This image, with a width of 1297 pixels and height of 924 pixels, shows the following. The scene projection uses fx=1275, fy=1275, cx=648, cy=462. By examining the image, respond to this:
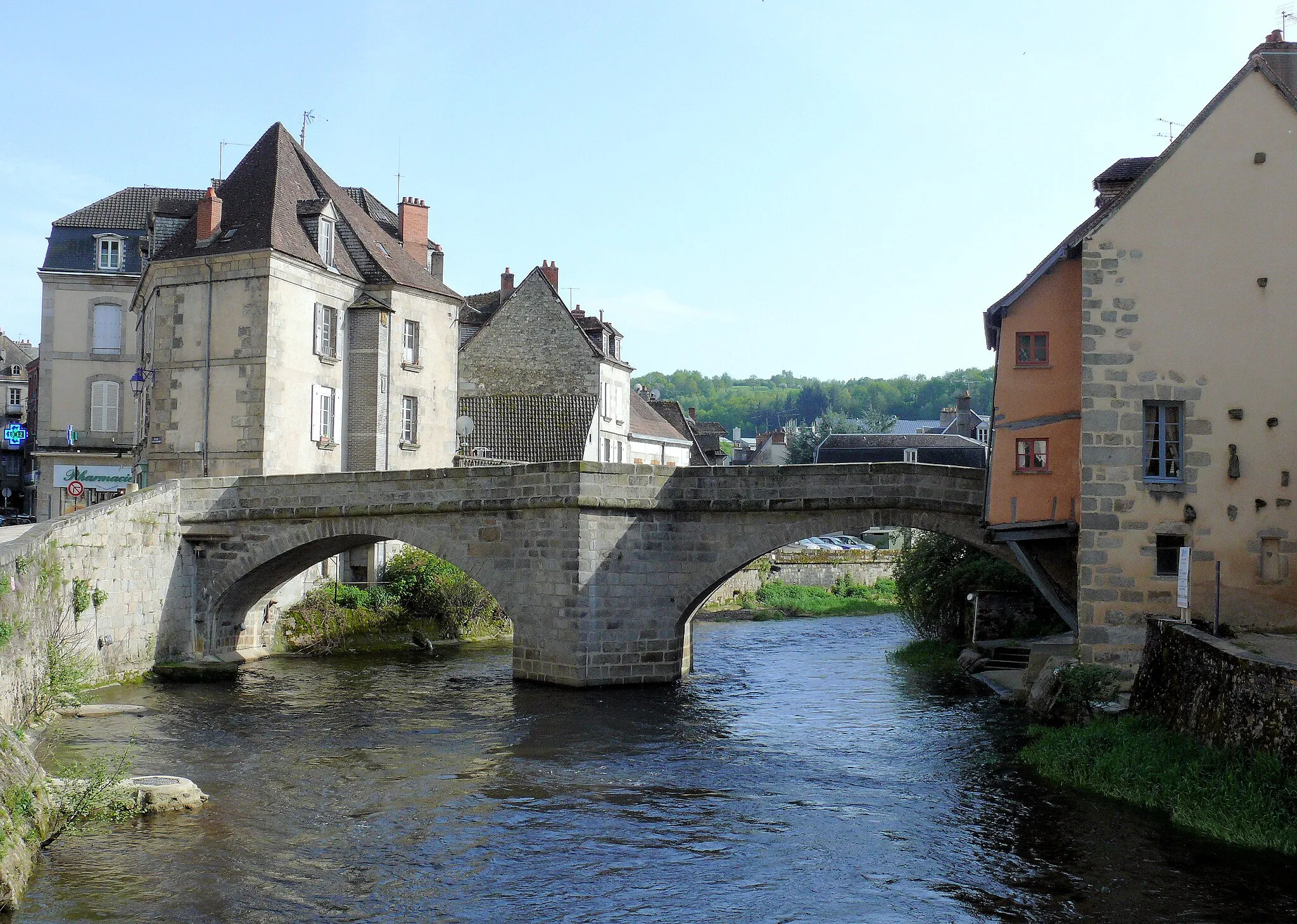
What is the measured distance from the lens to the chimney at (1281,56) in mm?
18781

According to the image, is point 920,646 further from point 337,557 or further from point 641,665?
point 337,557

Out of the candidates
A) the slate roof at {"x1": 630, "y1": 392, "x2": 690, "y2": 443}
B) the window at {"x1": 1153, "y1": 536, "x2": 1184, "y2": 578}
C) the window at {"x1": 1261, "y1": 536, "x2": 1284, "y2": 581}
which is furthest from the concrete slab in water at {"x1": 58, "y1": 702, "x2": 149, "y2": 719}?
the slate roof at {"x1": 630, "y1": 392, "x2": 690, "y2": 443}

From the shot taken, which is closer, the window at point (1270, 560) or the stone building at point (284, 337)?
the window at point (1270, 560)

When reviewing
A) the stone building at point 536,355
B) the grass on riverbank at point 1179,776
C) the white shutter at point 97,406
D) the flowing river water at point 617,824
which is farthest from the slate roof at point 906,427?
the grass on riverbank at point 1179,776

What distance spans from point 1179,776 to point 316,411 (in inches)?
828

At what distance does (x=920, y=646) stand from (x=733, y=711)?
30.0 feet

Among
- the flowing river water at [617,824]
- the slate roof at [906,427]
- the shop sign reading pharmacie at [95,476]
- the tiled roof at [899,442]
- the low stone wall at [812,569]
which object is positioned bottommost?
the flowing river water at [617,824]

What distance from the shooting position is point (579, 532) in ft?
72.1

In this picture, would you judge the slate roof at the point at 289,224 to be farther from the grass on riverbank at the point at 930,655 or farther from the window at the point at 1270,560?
the window at the point at 1270,560

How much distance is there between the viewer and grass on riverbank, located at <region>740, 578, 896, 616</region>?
39.9m

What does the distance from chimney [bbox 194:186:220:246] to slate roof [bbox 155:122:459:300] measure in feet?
0.51

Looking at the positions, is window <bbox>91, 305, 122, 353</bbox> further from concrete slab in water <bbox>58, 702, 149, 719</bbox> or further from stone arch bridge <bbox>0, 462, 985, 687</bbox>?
concrete slab in water <bbox>58, 702, 149, 719</bbox>

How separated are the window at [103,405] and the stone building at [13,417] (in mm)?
26006

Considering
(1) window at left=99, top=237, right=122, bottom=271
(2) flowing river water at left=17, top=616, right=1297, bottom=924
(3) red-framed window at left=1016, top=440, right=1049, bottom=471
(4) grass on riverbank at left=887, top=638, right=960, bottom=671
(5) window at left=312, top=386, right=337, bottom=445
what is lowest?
(2) flowing river water at left=17, top=616, right=1297, bottom=924
